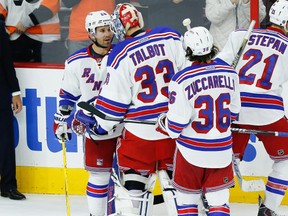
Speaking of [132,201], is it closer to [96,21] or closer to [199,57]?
[199,57]

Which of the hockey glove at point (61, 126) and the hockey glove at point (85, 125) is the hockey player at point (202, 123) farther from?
the hockey glove at point (61, 126)

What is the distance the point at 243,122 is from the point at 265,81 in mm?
269

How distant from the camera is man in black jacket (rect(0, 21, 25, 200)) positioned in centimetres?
663

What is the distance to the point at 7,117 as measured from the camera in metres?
6.73

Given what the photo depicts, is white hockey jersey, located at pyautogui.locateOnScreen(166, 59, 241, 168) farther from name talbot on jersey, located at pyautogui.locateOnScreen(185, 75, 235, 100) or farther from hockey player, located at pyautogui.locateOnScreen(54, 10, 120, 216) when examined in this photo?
hockey player, located at pyautogui.locateOnScreen(54, 10, 120, 216)

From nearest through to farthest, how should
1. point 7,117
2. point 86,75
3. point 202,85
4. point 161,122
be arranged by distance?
point 202,85 → point 161,122 → point 86,75 → point 7,117

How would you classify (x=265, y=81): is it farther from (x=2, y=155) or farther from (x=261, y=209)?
(x=2, y=155)

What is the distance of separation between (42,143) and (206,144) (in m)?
2.12

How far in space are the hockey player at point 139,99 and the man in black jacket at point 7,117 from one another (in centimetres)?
145

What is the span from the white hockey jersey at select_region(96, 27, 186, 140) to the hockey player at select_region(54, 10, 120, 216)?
0.42 meters

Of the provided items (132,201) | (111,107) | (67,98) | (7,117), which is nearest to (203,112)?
(111,107)

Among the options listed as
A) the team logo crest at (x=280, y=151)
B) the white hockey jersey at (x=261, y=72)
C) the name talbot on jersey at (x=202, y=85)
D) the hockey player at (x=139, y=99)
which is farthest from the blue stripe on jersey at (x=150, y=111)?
the team logo crest at (x=280, y=151)

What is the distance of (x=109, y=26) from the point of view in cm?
568

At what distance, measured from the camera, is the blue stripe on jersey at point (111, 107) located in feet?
17.1
